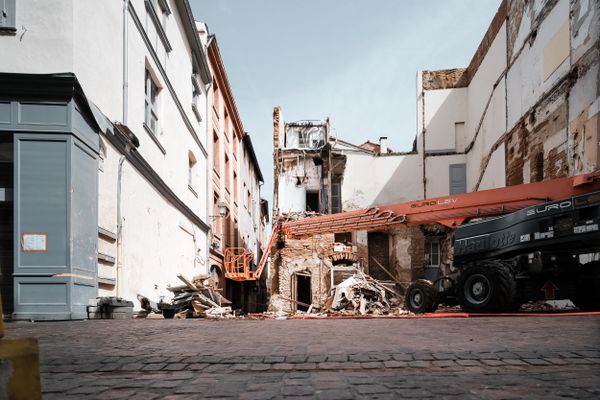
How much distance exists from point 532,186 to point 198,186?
12.0 metres

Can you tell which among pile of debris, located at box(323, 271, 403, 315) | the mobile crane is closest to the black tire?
the mobile crane

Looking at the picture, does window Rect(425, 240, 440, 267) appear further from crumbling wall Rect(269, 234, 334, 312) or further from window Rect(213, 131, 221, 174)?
window Rect(213, 131, 221, 174)

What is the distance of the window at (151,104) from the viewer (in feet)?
42.2

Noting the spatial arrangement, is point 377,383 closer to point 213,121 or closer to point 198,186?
point 198,186

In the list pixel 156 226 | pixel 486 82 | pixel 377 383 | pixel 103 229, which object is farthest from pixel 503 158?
pixel 377 383

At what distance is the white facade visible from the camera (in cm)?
865

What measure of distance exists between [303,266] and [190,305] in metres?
11.4

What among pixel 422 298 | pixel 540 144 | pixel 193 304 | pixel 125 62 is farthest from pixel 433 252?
pixel 125 62

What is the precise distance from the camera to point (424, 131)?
29062 mm

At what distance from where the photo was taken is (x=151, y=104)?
43.1ft

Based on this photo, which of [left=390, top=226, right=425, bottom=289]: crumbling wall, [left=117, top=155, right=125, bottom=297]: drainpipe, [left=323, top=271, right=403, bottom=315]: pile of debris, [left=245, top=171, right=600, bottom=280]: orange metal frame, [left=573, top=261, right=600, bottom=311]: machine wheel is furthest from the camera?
[left=390, top=226, right=425, bottom=289]: crumbling wall

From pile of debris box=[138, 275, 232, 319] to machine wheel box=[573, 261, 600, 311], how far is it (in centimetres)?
743

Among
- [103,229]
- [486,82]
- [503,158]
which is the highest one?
[486,82]

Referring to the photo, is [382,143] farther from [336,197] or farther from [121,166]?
[121,166]
